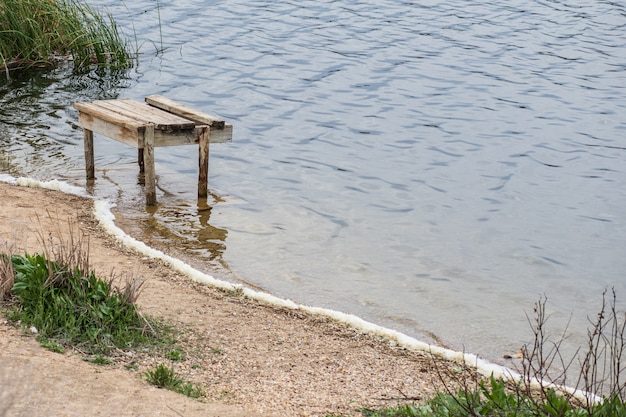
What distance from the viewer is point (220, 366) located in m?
5.80

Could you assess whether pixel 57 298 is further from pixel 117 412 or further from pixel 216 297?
pixel 216 297

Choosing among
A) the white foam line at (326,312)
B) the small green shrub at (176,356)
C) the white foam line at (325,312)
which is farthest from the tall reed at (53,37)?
the small green shrub at (176,356)

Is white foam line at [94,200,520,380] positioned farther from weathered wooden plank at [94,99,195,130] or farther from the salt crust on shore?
weathered wooden plank at [94,99,195,130]

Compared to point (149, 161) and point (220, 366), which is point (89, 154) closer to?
point (149, 161)

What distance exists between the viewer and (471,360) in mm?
Result: 6738

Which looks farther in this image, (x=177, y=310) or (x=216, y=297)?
(x=216, y=297)

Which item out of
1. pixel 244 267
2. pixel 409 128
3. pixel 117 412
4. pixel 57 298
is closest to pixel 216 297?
pixel 244 267

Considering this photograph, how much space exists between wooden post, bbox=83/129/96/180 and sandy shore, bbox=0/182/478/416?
6.95 ft

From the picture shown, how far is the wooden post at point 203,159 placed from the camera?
371 inches

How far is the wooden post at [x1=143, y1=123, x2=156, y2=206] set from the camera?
901cm

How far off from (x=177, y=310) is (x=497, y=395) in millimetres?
2836

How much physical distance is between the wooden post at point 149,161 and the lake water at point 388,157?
0.20 m

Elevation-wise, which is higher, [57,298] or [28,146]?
[57,298]

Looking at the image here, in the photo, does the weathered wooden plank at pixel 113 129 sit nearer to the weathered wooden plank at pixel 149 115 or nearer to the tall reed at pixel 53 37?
the weathered wooden plank at pixel 149 115
